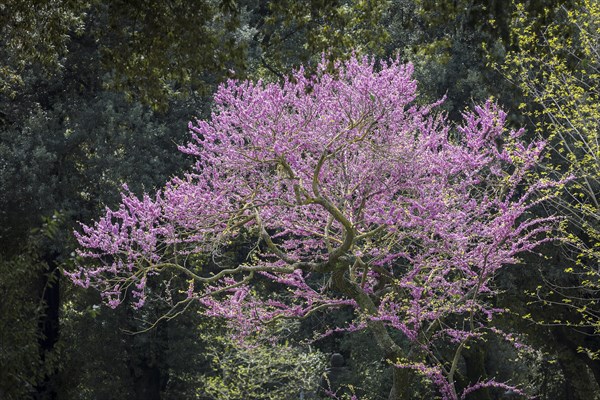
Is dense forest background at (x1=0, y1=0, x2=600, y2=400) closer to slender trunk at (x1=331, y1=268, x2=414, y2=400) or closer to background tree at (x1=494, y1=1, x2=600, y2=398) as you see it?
background tree at (x1=494, y1=1, x2=600, y2=398)

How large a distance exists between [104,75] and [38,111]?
159cm

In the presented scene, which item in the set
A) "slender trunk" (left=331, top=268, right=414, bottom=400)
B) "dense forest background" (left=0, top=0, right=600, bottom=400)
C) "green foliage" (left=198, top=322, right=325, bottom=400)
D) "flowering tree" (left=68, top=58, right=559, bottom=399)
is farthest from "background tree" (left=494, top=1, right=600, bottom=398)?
"green foliage" (left=198, top=322, right=325, bottom=400)

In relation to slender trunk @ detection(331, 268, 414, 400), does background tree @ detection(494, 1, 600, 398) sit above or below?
above

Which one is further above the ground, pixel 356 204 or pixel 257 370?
pixel 257 370

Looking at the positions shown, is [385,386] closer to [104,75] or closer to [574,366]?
[574,366]

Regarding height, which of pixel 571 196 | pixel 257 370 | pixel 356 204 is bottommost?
pixel 356 204

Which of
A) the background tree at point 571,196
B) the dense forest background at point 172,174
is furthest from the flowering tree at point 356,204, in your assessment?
the background tree at point 571,196

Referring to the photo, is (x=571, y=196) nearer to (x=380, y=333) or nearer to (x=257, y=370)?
(x=380, y=333)

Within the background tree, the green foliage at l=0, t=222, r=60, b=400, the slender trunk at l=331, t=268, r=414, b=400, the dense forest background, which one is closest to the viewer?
the green foliage at l=0, t=222, r=60, b=400

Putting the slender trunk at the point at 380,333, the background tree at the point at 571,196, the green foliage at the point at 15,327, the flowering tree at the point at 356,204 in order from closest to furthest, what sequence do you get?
the green foliage at the point at 15,327 < the flowering tree at the point at 356,204 < the slender trunk at the point at 380,333 < the background tree at the point at 571,196

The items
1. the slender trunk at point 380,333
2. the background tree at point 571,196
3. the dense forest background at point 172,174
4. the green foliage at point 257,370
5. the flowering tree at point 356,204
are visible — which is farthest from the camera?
the green foliage at point 257,370

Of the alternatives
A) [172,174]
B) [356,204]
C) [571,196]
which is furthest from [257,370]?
[356,204]

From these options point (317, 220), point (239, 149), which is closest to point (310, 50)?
point (239, 149)

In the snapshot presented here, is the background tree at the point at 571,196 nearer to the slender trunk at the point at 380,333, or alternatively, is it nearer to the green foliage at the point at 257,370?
the slender trunk at the point at 380,333
